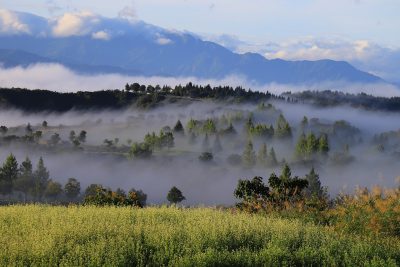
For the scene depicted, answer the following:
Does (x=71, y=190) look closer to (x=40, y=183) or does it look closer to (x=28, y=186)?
(x=40, y=183)

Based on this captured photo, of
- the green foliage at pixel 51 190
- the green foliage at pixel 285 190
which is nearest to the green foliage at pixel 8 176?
the green foliage at pixel 51 190

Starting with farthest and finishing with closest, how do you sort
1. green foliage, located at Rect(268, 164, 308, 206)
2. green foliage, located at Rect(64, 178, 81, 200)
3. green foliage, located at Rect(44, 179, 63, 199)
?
1. green foliage, located at Rect(64, 178, 81, 200)
2. green foliage, located at Rect(44, 179, 63, 199)
3. green foliage, located at Rect(268, 164, 308, 206)

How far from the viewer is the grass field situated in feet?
42.0

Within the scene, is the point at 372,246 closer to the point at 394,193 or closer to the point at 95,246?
the point at 394,193

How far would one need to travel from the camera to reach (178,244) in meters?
14.0

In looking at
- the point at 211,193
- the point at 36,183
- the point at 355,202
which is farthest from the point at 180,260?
the point at 211,193

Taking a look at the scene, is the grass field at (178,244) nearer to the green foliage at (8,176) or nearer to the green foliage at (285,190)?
the green foliage at (285,190)

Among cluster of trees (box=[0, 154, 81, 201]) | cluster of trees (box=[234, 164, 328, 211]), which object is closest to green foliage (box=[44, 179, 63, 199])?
cluster of trees (box=[0, 154, 81, 201])

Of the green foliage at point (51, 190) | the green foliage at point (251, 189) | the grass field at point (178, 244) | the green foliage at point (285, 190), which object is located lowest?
the green foliage at point (51, 190)

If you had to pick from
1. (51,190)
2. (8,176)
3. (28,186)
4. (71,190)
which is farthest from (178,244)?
(28,186)

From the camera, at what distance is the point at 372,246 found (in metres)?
15.4

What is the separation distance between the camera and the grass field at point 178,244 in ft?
42.0

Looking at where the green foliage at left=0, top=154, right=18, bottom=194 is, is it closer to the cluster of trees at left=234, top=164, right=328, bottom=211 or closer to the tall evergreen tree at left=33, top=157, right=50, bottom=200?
the tall evergreen tree at left=33, top=157, right=50, bottom=200

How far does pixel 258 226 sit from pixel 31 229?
6944 millimetres
